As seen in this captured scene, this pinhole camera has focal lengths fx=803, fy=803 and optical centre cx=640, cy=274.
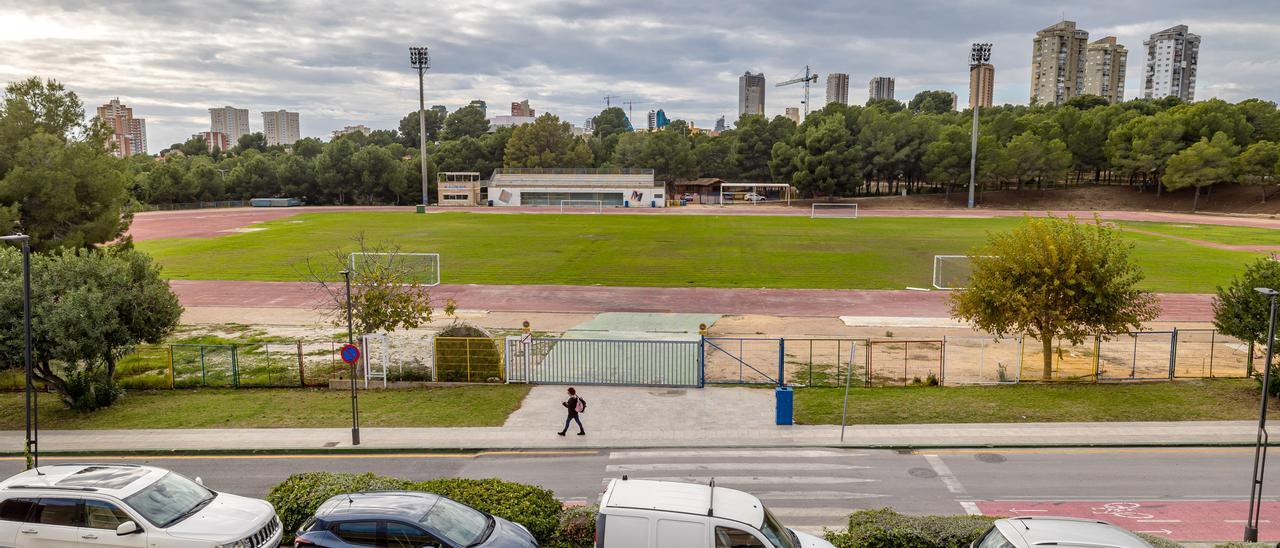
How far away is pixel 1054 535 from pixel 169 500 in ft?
42.3

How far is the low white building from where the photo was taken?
396 feet

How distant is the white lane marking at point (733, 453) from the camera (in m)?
19.7

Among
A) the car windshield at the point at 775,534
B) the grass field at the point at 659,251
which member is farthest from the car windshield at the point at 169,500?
the grass field at the point at 659,251

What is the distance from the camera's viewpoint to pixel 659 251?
207 ft

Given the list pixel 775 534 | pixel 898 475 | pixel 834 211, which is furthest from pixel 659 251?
pixel 775 534

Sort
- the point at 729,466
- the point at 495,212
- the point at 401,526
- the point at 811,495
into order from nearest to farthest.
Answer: the point at 401,526 → the point at 811,495 → the point at 729,466 → the point at 495,212

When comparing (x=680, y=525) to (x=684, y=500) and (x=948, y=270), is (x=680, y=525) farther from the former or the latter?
(x=948, y=270)

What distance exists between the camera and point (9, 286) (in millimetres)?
22516

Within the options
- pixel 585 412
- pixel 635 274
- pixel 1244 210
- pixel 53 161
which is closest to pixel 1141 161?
pixel 1244 210

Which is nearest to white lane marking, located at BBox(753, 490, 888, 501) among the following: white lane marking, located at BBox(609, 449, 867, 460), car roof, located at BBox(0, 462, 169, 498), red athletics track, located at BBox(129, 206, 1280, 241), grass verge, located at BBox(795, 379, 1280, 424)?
→ white lane marking, located at BBox(609, 449, 867, 460)

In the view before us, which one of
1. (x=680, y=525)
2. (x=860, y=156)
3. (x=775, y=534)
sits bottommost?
(x=775, y=534)

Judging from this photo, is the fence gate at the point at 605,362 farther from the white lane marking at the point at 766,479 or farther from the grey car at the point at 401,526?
the grey car at the point at 401,526

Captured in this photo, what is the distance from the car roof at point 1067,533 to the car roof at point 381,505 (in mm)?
7970

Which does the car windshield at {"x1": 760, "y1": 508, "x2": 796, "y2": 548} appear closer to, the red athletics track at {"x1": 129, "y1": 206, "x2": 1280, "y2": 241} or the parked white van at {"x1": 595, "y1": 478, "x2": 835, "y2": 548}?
the parked white van at {"x1": 595, "y1": 478, "x2": 835, "y2": 548}
